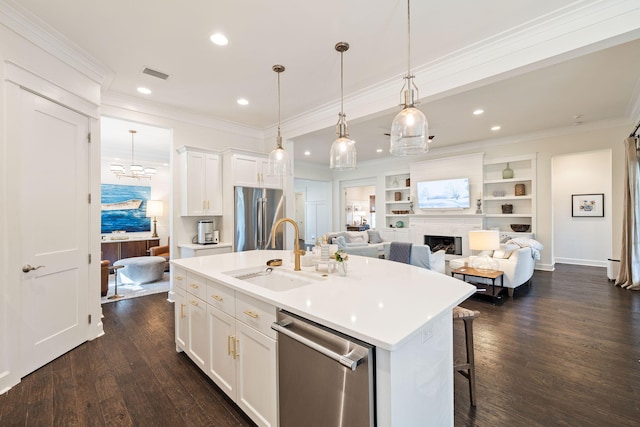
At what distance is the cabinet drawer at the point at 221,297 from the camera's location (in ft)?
6.24

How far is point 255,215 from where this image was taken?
4.81 m

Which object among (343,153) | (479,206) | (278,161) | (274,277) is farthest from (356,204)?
(274,277)

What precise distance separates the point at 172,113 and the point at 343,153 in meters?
3.38

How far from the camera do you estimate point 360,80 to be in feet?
11.5

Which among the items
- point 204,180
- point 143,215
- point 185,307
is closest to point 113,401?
point 185,307

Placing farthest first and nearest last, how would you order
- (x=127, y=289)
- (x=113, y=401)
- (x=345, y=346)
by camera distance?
1. (x=127, y=289)
2. (x=113, y=401)
3. (x=345, y=346)

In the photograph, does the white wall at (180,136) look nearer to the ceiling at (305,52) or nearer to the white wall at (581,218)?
the ceiling at (305,52)

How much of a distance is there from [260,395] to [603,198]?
896 centimetres

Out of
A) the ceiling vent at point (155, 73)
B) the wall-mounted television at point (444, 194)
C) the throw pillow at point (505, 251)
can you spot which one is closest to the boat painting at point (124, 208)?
the ceiling vent at point (155, 73)

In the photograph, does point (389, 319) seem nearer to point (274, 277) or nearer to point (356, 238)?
point (274, 277)

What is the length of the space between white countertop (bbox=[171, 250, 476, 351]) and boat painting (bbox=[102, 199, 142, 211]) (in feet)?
20.4

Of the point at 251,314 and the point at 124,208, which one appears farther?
the point at 124,208

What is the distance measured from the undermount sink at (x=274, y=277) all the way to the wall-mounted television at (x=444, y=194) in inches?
251

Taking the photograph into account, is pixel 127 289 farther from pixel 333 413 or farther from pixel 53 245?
pixel 333 413
